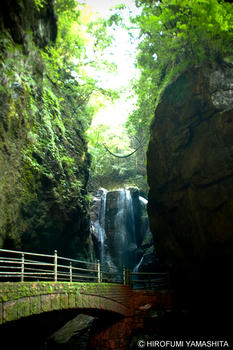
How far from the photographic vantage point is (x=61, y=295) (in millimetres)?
6852

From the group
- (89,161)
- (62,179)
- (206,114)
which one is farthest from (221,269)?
(89,161)

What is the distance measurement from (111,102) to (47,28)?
24.5ft

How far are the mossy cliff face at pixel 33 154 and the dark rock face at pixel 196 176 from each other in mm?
4820

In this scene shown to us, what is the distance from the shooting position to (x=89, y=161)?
59.5 ft

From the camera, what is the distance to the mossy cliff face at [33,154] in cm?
869

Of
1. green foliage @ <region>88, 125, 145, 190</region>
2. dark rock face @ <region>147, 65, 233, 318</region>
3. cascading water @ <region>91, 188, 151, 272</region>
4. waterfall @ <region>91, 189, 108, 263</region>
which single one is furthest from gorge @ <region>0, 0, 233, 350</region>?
green foliage @ <region>88, 125, 145, 190</region>

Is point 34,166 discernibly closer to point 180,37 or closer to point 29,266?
point 29,266

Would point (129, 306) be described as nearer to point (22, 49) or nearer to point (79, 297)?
point (79, 297)

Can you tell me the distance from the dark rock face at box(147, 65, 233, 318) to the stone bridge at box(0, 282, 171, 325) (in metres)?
2.20

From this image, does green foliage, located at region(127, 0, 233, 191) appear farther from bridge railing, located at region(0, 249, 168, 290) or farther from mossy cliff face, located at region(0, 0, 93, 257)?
bridge railing, located at region(0, 249, 168, 290)

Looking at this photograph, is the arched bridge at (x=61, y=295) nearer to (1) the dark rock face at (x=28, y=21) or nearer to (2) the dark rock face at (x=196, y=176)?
(2) the dark rock face at (x=196, y=176)

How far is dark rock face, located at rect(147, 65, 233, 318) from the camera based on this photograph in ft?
31.8

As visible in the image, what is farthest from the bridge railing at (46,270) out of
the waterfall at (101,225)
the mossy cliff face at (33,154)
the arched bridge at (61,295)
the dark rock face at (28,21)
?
the dark rock face at (28,21)

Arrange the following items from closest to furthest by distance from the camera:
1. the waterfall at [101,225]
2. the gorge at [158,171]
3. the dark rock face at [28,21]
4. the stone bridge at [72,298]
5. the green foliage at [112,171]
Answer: the stone bridge at [72,298] → the dark rock face at [28,21] → the gorge at [158,171] → the waterfall at [101,225] → the green foliage at [112,171]
